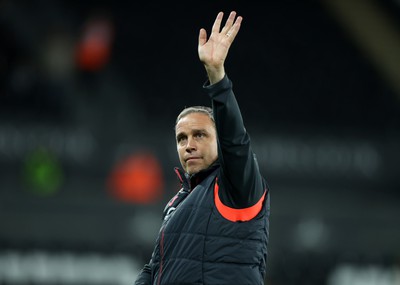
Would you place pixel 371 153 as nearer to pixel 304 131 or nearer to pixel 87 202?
pixel 304 131

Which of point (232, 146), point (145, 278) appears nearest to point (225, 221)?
point (232, 146)

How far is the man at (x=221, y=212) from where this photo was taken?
117 inches

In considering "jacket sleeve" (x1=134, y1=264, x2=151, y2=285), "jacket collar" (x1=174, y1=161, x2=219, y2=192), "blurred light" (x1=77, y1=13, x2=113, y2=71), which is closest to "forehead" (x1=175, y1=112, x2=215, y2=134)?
"jacket collar" (x1=174, y1=161, x2=219, y2=192)

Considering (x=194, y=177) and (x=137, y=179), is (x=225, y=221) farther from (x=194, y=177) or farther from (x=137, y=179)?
(x=137, y=179)

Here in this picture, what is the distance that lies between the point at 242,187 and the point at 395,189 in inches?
431

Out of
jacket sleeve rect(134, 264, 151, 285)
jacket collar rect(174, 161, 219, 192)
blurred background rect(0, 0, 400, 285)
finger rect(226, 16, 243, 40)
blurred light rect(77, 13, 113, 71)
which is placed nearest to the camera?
finger rect(226, 16, 243, 40)

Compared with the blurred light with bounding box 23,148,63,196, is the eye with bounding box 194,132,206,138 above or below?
below

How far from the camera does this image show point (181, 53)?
15.6m

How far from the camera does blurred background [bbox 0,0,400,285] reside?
34.3 feet

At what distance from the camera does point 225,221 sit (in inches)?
120

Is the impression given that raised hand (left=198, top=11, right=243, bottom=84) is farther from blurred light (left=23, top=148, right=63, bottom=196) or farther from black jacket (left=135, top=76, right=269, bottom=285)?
blurred light (left=23, top=148, right=63, bottom=196)

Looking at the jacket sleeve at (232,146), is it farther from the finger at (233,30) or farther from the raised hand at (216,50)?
the finger at (233,30)

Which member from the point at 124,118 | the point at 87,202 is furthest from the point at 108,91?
the point at 87,202

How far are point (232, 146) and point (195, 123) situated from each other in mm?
426
